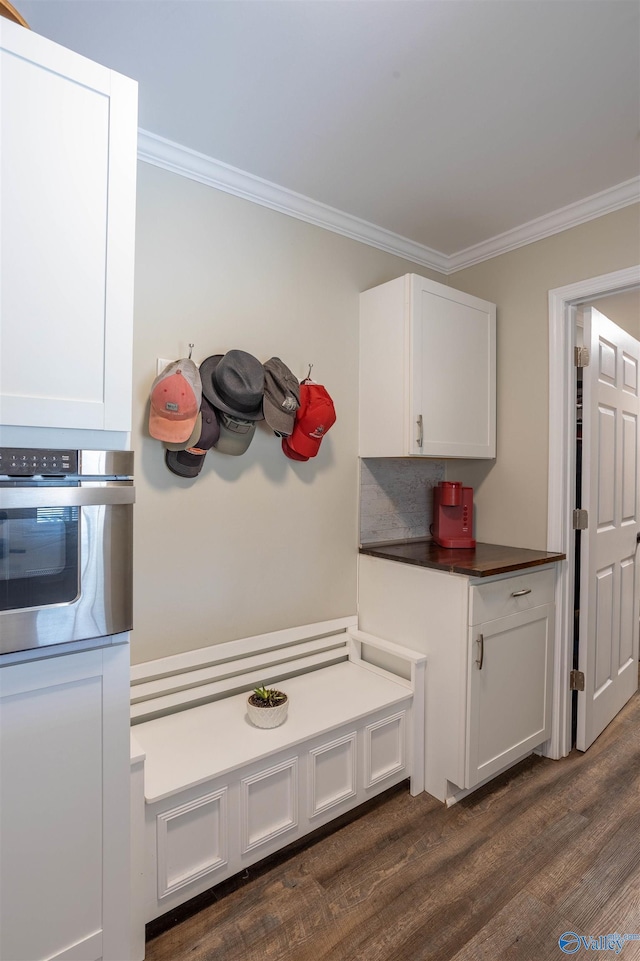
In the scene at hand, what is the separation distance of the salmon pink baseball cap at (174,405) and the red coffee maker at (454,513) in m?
1.34

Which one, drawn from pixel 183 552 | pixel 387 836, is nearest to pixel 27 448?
pixel 183 552

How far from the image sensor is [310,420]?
2.05 meters

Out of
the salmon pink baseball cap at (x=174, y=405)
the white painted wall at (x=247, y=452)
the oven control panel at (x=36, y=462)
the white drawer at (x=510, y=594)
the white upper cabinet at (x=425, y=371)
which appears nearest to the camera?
the oven control panel at (x=36, y=462)

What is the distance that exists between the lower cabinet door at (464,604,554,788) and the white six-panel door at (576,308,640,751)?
0.26m

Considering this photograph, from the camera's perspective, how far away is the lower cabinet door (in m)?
1.97

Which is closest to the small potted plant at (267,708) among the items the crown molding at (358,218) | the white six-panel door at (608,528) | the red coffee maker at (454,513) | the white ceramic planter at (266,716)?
the white ceramic planter at (266,716)

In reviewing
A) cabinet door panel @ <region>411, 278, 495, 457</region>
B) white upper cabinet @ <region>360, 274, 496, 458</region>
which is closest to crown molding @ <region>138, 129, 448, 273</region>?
white upper cabinet @ <region>360, 274, 496, 458</region>

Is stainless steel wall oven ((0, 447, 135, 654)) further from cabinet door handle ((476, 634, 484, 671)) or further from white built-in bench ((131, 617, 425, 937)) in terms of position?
cabinet door handle ((476, 634, 484, 671))

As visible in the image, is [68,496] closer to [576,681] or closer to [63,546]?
[63,546]

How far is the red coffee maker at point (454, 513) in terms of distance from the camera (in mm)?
2521

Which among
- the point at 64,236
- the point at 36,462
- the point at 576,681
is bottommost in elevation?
the point at 576,681

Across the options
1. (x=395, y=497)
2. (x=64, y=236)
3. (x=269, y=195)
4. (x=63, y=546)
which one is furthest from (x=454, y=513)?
Answer: (x=64, y=236)

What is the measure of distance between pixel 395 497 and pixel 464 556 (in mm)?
527

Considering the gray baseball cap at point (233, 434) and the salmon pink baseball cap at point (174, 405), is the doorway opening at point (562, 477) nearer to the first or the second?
the gray baseball cap at point (233, 434)
